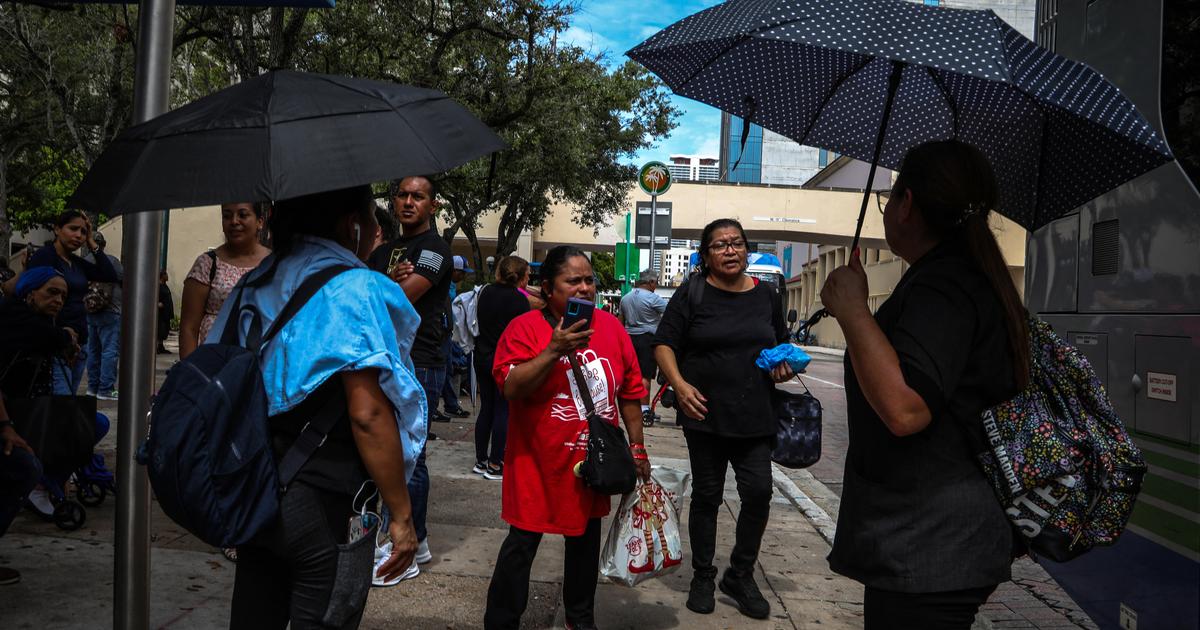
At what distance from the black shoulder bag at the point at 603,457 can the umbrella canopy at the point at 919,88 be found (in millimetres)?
1295

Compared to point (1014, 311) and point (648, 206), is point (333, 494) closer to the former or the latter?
point (1014, 311)

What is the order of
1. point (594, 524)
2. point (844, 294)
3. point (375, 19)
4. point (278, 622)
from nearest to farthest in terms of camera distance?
1. point (844, 294)
2. point (278, 622)
3. point (594, 524)
4. point (375, 19)

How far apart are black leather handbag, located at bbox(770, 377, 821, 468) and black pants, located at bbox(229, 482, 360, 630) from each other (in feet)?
8.61

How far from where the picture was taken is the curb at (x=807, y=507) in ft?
20.6

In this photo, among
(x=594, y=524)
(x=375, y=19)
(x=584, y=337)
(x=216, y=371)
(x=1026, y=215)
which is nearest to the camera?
(x=216, y=371)

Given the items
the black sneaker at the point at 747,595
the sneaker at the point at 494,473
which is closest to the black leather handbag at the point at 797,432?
the black sneaker at the point at 747,595

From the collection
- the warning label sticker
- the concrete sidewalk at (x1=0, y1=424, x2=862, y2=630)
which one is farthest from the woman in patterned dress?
the warning label sticker

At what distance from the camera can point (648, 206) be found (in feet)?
43.8

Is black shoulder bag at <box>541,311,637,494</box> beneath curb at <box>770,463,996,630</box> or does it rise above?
above

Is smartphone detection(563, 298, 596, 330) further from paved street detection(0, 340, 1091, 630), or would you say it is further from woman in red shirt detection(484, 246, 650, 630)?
paved street detection(0, 340, 1091, 630)

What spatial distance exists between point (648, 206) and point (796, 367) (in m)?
9.21

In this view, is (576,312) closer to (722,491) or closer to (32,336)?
(722,491)

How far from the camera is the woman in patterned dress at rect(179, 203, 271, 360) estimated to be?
4.41 m

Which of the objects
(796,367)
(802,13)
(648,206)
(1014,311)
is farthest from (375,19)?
(1014,311)
